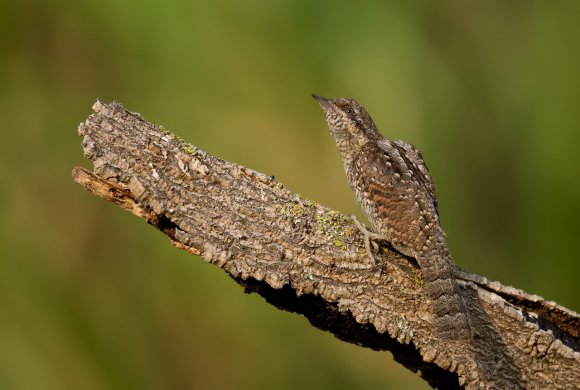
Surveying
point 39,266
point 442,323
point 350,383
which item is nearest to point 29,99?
point 39,266

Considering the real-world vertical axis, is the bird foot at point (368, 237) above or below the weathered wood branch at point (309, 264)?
above

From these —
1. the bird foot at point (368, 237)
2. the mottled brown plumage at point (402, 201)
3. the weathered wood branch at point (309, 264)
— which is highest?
the mottled brown plumage at point (402, 201)

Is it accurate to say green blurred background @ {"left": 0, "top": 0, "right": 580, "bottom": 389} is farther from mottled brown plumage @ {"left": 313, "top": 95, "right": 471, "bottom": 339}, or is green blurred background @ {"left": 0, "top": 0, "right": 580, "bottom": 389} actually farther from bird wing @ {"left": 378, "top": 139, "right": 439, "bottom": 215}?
bird wing @ {"left": 378, "top": 139, "right": 439, "bottom": 215}

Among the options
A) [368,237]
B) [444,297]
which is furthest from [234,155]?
[444,297]

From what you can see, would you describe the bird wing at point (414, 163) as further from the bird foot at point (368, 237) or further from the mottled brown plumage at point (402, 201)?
the bird foot at point (368, 237)

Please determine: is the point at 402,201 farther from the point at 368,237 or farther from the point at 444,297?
the point at 444,297

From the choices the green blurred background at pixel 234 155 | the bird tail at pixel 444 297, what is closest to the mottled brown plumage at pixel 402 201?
the bird tail at pixel 444 297
